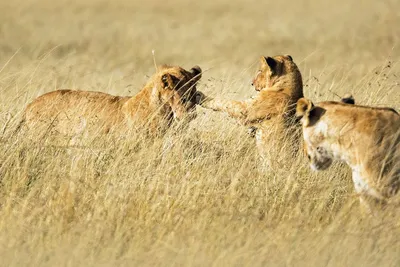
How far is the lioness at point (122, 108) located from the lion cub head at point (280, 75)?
63 cm

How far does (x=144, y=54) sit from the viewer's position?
2350cm

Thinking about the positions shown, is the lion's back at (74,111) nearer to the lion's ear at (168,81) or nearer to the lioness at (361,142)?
the lion's ear at (168,81)

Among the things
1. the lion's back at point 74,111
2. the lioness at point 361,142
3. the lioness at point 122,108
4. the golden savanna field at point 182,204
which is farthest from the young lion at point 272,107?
the lioness at point 361,142

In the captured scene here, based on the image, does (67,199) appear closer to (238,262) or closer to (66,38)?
(238,262)

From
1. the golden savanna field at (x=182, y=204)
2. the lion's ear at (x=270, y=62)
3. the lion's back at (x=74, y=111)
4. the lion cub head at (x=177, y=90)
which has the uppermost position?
the lion's ear at (x=270, y=62)

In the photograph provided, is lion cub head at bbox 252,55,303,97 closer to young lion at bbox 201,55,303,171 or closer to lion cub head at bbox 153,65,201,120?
young lion at bbox 201,55,303,171

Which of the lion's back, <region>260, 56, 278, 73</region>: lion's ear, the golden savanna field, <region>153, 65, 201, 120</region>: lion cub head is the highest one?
<region>260, 56, 278, 73</region>: lion's ear

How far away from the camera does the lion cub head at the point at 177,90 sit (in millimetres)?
7961

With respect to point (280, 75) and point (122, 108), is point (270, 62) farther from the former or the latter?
point (122, 108)

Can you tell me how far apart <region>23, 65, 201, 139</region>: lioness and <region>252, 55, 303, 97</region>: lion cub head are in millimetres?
627

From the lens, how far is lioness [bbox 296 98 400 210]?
20.3 ft

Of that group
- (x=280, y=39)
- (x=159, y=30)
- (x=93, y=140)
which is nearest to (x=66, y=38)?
(x=159, y=30)

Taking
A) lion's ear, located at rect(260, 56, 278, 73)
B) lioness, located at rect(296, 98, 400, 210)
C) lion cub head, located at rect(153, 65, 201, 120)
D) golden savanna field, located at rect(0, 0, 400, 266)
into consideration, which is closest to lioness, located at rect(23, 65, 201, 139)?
lion cub head, located at rect(153, 65, 201, 120)

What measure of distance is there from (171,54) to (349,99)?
56.5 feet
